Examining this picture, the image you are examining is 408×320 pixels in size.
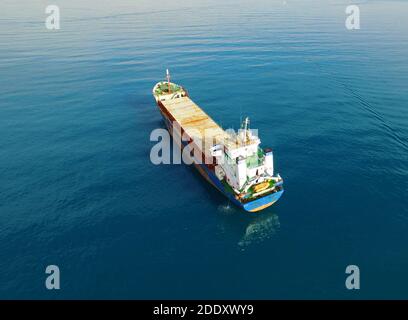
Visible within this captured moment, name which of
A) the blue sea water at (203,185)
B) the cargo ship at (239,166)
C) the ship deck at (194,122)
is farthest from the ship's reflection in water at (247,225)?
the ship deck at (194,122)

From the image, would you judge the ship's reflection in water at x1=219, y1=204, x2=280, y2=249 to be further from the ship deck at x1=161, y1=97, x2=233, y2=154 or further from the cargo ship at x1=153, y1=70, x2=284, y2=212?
the ship deck at x1=161, y1=97, x2=233, y2=154

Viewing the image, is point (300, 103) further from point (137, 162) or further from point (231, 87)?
point (137, 162)

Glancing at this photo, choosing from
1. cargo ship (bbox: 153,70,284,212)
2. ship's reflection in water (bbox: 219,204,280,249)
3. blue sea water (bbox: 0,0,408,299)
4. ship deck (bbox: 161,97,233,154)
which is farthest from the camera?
ship deck (bbox: 161,97,233,154)

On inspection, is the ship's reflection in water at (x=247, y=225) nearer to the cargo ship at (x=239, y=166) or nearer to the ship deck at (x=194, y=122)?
the cargo ship at (x=239, y=166)

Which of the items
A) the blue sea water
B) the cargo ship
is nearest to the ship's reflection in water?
the blue sea water

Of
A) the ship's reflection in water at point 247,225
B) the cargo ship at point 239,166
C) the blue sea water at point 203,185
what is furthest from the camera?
the cargo ship at point 239,166
